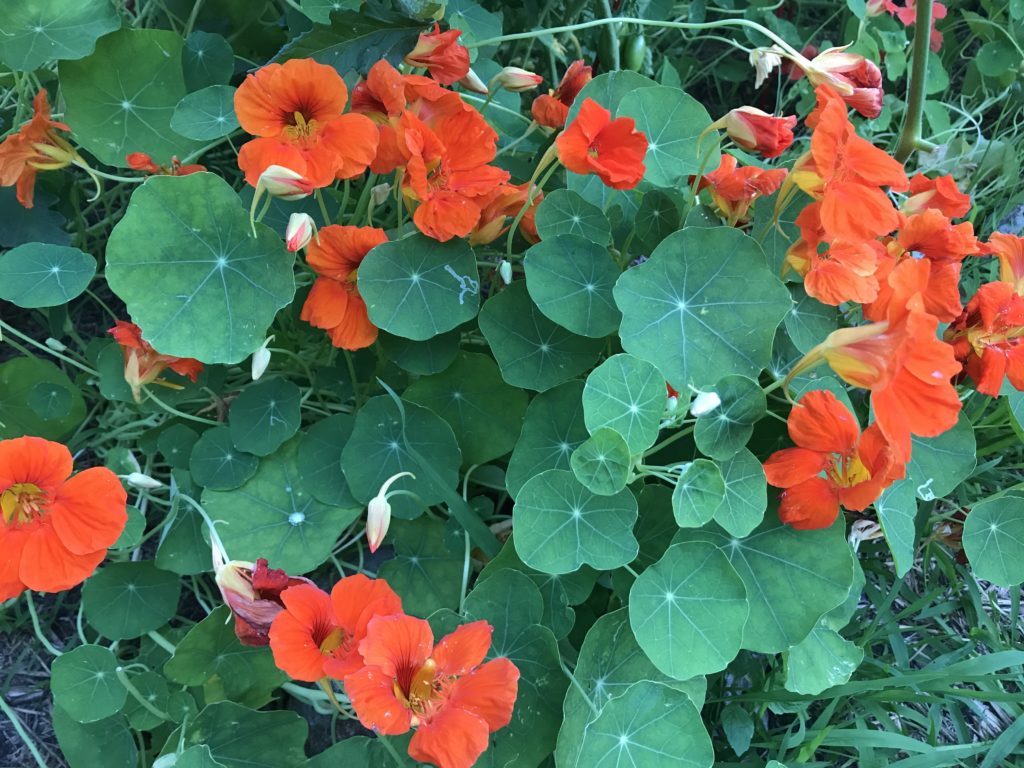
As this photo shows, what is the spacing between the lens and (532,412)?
1360 millimetres

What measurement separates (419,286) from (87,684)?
2.75ft

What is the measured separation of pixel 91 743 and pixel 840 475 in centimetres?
130

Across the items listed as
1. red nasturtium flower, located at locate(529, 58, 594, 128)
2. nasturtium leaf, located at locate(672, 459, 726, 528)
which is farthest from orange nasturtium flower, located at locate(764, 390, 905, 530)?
red nasturtium flower, located at locate(529, 58, 594, 128)

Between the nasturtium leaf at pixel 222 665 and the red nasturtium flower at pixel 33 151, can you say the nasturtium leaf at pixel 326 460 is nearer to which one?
the nasturtium leaf at pixel 222 665

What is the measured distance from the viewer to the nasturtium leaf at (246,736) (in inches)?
50.9

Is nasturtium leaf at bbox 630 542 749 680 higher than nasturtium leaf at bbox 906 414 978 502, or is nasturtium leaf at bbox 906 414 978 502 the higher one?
nasturtium leaf at bbox 906 414 978 502

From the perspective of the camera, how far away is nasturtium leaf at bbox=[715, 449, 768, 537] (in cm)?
117

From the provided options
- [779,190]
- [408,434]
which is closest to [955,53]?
[779,190]

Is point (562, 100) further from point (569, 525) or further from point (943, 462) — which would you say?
point (943, 462)

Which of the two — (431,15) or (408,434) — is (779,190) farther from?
(408,434)

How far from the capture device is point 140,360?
1.35 meters

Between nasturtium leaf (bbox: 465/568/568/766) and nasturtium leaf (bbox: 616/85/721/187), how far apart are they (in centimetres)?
76

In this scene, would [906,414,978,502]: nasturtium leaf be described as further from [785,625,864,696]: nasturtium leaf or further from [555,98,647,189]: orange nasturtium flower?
[555,98,647,189]: orange nasturtium flower

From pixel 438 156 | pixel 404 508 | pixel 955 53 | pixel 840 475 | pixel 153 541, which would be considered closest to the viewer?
pixel 840 475
